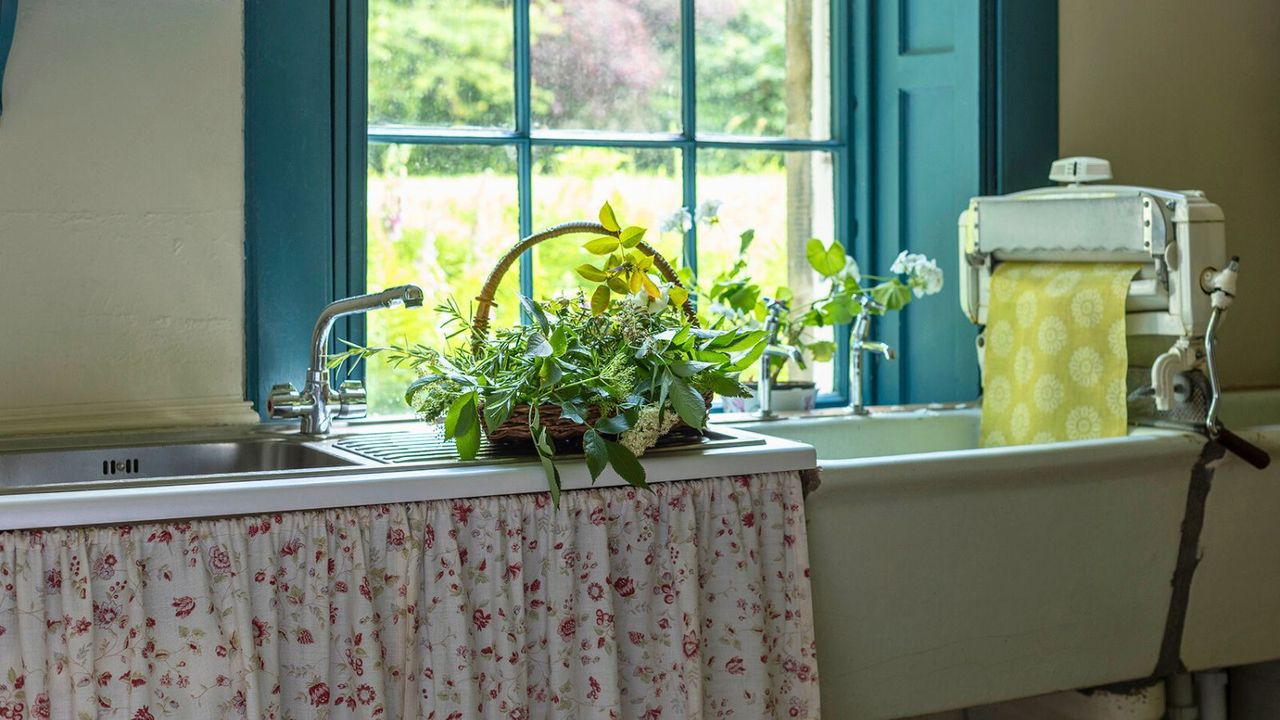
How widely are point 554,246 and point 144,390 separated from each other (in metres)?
0.83

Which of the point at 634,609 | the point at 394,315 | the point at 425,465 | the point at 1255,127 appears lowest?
the point at 634,609

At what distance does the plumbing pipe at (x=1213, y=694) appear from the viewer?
97.7 inches

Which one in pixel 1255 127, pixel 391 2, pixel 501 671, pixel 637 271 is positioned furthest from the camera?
pixel 1255 127

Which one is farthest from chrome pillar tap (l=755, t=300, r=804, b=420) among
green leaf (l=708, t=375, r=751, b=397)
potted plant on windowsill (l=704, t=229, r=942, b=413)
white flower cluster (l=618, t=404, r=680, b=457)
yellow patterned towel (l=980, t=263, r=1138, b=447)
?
white flower cluster (l=618, t=404, r=680, b=457)

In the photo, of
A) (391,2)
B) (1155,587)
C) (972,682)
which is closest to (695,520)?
(972,682)

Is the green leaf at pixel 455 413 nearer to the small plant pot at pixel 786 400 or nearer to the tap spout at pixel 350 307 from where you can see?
the tap spout at pixel 350 307

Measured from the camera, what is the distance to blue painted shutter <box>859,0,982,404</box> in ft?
9.22

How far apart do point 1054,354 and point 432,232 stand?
1149 millimetres

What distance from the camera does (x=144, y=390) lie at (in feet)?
7.06

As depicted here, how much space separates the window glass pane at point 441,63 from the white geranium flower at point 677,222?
0.36m

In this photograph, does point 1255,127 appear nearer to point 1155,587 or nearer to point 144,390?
point 1155,587

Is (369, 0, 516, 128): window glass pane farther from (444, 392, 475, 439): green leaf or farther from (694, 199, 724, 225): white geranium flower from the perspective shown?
(444, 392, 475, 439): green leaf

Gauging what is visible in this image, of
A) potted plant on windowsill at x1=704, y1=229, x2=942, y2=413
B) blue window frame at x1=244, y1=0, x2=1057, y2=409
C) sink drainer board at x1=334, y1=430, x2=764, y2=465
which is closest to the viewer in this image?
sink drainer board at x1=334, y1=430, x2=764, y2=465

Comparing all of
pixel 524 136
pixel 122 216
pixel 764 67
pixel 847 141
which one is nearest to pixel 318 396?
pixel 122 216
